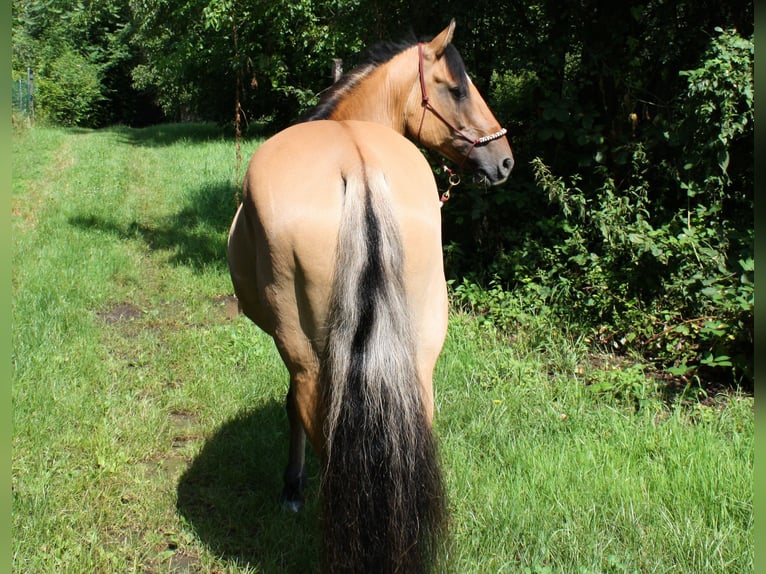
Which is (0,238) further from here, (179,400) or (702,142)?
(702,142)

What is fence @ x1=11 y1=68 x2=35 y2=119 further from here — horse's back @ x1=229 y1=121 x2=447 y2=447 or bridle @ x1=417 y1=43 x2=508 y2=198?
horse's back @ x1=229 y1=121 x2=447 y2=447

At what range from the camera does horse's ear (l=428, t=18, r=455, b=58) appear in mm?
3158

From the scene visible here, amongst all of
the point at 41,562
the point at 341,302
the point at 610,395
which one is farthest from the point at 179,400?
the point at 610,395

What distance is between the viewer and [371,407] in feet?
6.63

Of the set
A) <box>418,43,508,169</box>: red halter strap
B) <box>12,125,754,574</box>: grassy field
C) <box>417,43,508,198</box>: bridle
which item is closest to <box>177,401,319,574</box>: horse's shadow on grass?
<box>12,125,754,574</box>: grassy field

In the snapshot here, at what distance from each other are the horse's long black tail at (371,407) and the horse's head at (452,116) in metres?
1.30

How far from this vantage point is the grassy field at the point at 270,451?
A: 2.61 meters

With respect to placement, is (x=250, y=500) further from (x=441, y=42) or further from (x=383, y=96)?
(x=441, y=42)

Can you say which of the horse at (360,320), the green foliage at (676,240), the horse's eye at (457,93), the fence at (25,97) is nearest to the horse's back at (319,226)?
the horse at (360,320)

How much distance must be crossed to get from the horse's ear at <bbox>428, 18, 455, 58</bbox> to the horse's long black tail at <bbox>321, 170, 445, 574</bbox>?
4.68 feet

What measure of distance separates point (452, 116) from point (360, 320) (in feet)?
5.45

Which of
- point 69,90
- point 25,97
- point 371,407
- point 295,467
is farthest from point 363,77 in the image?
point 69,90

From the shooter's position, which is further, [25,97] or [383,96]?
[25,97]

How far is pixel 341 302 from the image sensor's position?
2.04 meters
